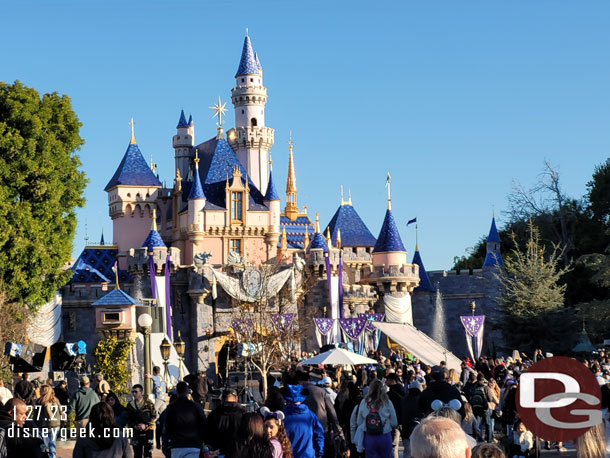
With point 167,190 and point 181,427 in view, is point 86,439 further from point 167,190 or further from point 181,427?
point 167,190

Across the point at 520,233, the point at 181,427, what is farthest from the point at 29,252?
the point at 520,233

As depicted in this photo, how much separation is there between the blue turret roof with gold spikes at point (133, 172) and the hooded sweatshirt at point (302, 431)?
1450 inches

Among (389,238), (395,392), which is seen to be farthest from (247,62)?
(395,392)

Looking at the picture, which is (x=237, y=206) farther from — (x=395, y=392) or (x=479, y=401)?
(x=395, y=392)

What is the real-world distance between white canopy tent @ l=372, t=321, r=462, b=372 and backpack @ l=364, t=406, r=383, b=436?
2678cm

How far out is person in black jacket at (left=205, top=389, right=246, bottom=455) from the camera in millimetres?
9312

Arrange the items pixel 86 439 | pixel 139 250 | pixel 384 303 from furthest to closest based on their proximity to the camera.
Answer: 1. pixel 384 303
2. pixel 139 250
3. pixel 86 439

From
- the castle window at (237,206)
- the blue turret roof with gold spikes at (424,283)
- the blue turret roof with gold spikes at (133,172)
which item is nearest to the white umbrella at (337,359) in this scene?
the castle window at (237,206)

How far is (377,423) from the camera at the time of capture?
10.9 m

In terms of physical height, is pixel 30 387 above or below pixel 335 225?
below

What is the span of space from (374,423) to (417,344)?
99.0 ft

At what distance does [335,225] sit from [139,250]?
16224 millimetres

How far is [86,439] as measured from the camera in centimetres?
817

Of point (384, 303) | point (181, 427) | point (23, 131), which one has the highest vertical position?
point (23, 131)
